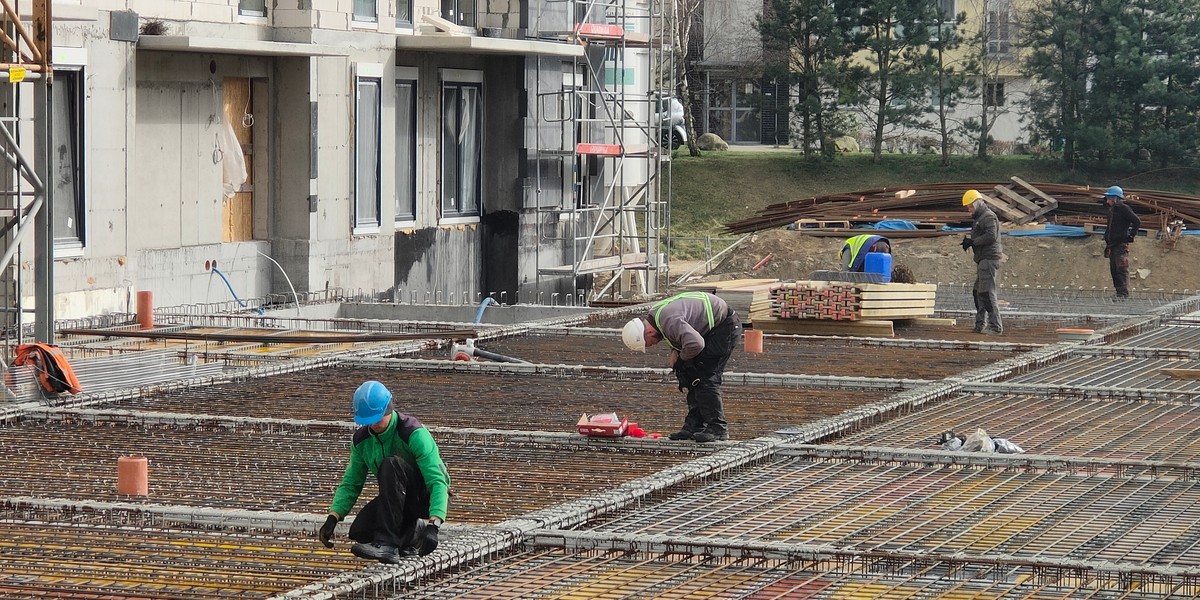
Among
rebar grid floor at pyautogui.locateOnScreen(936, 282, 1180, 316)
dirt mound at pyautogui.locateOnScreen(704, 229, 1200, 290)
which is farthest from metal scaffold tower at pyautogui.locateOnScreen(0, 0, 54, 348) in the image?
dirt mound at pyautogui.locateOnScreen(704, 229, 1200, 290)

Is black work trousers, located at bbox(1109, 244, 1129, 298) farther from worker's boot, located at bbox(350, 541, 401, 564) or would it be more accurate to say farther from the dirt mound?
worker's boot, located at bbox(350, 541, 401, 564)

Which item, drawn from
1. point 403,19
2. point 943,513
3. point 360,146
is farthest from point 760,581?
point 403,19

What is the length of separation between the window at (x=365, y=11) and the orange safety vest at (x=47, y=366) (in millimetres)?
10713

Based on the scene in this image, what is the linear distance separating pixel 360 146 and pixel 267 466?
516 inches

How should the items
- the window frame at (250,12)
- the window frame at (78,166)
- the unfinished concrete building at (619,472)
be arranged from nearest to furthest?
the unfinished concrete building at (619,472) < the window frame at (78,166) < the window frame at (250,12)

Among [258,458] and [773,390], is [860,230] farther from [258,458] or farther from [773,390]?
[258,458]

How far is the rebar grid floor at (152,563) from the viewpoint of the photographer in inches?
322

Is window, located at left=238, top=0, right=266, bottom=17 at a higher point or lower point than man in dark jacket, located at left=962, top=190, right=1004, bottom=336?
higher

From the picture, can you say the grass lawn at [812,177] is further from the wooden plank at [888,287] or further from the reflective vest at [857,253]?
the wooden plank at [888,287]

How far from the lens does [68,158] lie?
1923 cm

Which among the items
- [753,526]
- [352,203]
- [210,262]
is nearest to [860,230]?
[352,203]

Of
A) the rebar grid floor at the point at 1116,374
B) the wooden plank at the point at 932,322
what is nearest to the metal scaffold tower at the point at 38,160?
the rebar grid floor at the point at 1116,374

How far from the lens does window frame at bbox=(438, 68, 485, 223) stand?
26.5m

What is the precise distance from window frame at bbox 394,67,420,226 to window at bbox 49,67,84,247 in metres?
6.59
